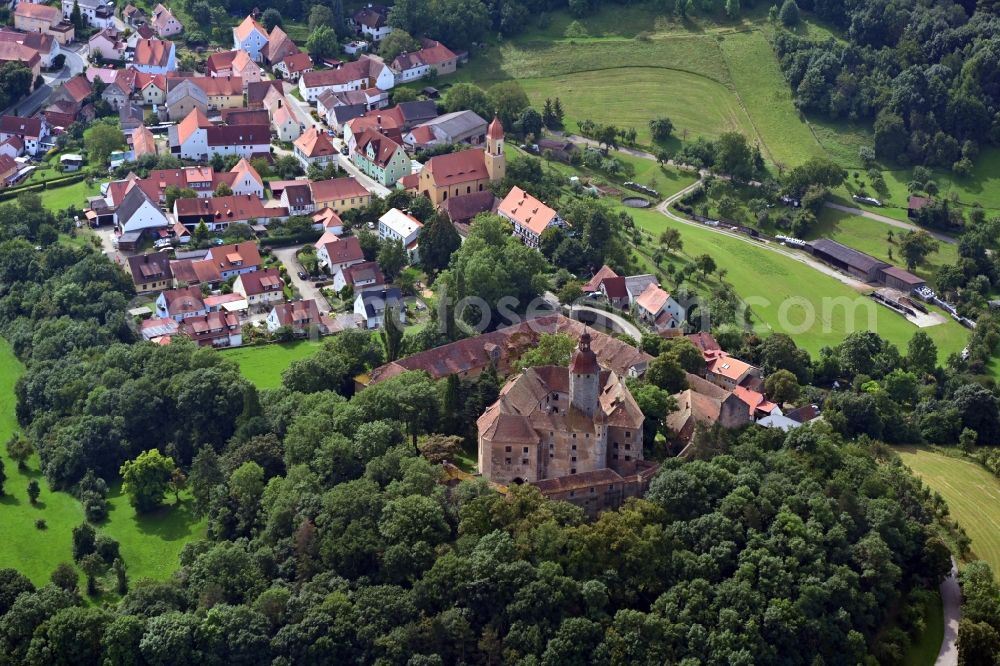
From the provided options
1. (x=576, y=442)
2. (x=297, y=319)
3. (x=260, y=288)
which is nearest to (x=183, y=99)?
(x=260, y=288)

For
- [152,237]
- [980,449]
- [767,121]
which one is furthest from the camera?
[767,121]

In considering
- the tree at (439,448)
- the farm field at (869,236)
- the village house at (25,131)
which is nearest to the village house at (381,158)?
the village house at (25,131)

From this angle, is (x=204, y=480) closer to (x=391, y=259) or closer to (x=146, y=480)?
(x=146, y=480)

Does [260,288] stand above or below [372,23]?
below

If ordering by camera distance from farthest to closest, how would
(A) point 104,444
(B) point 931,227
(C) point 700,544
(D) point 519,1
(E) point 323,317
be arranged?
(D) point 519,1, (B) point 931,227, (E) point 323,317, (A) point 104,444, (C) point 700,544

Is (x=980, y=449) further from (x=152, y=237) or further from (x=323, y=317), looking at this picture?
(x=152, y=237)

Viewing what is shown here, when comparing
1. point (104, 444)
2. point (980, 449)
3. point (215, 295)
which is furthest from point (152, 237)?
point (980, 449)
